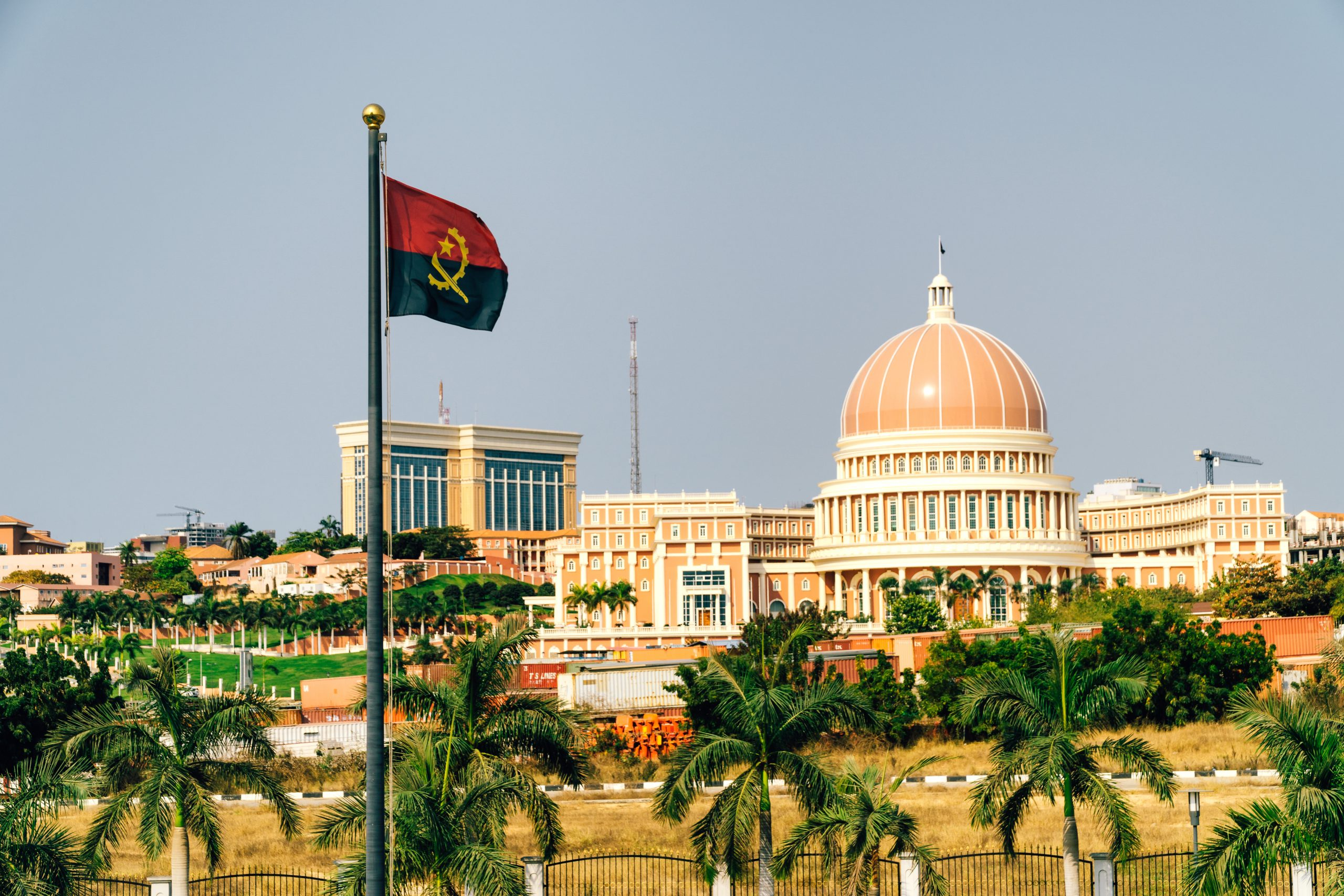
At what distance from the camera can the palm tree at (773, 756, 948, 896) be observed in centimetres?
2919

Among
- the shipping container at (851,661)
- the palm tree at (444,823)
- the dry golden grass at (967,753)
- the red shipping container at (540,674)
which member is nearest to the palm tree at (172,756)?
the palm tree at (444,823)

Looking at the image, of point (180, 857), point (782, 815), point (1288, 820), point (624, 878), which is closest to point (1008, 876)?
point (624, 878)

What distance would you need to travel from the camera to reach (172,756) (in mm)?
30891

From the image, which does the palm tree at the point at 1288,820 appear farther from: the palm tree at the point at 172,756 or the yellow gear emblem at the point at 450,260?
the palm tree at the point at 172,756

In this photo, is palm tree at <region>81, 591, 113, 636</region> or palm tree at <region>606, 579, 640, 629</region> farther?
palm tree at <region>81, 591, 113, 636</region>

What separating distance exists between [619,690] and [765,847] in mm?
27766

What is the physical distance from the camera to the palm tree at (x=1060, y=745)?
1179 inches

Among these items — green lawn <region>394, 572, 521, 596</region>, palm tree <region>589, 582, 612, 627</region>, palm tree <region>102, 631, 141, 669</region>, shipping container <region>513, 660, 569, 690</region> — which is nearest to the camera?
shipping container <region>513, 660, 569, 690</region>

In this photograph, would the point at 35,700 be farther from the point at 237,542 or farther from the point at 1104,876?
the point at 237,542

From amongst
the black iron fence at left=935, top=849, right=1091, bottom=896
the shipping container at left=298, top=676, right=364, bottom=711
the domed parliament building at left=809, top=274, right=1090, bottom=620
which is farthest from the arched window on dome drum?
the black iron fence at left=935, top=849, right=1091, bottom=896

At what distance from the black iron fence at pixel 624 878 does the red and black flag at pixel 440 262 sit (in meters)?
14.8

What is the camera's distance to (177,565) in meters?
171

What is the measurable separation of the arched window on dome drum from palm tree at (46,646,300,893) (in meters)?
86.4

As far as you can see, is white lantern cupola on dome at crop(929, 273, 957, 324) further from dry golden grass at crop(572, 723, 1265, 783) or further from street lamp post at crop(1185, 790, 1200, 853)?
street lamp post at crop(1185, 790, 1200, 853)
